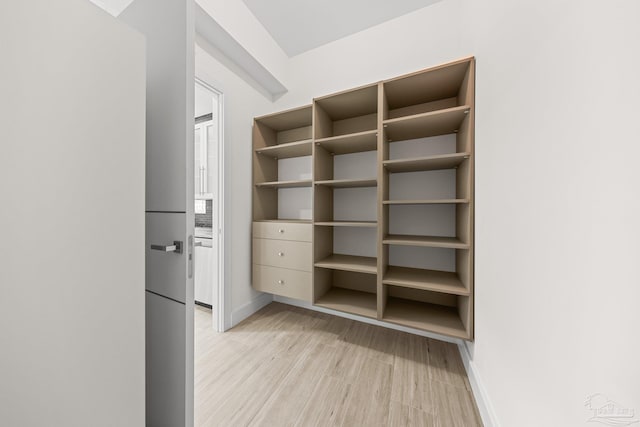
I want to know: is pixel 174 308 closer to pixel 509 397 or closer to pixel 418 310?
pixel 509 397

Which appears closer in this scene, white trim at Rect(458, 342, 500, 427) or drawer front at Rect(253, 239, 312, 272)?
white trim at Rect(458, 342, 500, 427)

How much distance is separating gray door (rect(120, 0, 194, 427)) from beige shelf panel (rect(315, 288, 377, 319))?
1202 mm

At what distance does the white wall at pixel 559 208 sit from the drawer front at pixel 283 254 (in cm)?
129

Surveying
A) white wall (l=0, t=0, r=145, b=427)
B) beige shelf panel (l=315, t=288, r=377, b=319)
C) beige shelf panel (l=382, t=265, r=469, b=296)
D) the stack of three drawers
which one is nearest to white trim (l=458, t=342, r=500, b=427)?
beige shelf panel (l=382, t=265, r=469, b=296)

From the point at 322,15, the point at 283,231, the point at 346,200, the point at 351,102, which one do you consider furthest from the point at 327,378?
the point at 322,15

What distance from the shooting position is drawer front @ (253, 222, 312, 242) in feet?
6.44

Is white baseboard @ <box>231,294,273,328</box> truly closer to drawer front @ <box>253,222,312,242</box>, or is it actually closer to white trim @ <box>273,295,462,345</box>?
white trim @ <box>273,295,462,345</box>

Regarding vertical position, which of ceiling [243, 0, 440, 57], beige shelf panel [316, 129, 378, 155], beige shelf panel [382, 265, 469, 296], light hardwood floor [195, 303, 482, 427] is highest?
ceiling [243, 0, 440, 57]

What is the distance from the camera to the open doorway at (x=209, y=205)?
1924 millimetres

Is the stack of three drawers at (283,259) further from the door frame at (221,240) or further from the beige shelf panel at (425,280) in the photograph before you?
the beige shelf panel at (425,280)

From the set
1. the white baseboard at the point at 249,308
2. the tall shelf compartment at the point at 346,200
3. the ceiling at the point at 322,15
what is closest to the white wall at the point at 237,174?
the white baseboard at the point at 249,308

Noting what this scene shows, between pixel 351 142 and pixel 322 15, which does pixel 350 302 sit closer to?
pixel 351 142

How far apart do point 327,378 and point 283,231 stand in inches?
46.6

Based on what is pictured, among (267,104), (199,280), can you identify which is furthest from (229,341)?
(267,104)
